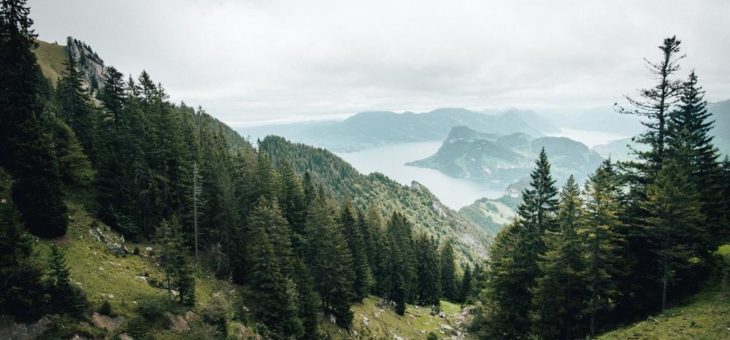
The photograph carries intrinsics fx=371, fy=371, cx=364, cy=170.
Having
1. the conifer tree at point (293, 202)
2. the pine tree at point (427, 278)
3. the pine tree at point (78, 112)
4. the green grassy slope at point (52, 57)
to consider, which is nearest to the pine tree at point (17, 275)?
the pine tree at point (78, 112)

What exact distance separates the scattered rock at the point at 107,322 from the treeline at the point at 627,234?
105 ft

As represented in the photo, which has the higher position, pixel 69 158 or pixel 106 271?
pixel 69 158

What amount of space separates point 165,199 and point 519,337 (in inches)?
1676

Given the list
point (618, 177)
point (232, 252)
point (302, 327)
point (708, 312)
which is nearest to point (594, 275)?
point (708, 312)

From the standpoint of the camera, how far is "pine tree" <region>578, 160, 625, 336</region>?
1108 inches

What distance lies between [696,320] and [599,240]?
23.3 feet

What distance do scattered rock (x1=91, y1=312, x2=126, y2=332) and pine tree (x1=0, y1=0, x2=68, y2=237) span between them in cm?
1071

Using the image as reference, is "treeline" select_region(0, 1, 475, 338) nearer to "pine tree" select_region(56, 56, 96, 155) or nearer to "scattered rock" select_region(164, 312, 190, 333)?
"pine tree" select_region(56, 56, 96, 155)

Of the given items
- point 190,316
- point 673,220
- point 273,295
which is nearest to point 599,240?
point 673,220

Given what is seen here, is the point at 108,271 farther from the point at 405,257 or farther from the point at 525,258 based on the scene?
the point at 405,257

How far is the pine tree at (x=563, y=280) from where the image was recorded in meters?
29.6

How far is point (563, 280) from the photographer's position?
31344mm

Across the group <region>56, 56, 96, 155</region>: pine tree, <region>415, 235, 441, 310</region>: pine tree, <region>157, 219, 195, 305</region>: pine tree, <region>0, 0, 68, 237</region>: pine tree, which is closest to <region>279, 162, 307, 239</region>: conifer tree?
<region>157, 219, 195, 305</region>: pine tree

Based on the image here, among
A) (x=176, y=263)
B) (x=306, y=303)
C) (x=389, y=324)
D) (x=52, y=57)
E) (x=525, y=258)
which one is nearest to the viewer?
(x=176, y=263)
